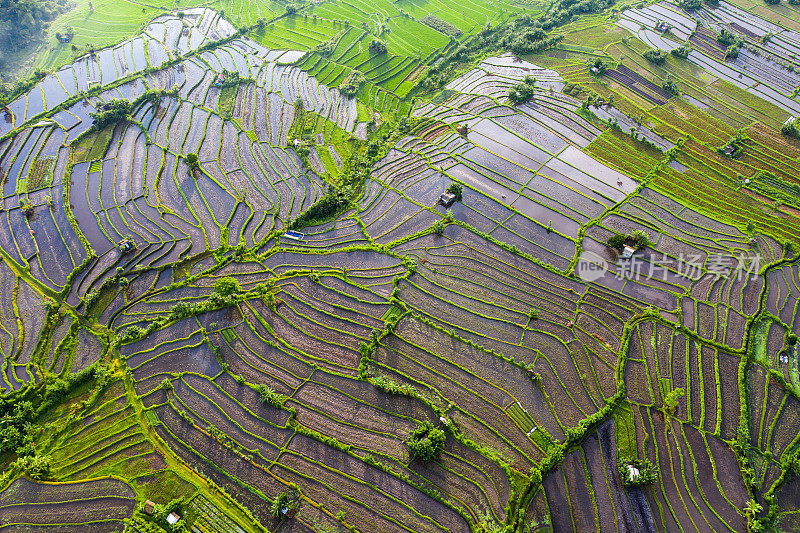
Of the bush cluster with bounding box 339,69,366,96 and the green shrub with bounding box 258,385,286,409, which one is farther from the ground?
the bush cluster with bounding box 339,69,366,96

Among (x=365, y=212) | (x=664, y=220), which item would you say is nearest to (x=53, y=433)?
(x=365, y=212)

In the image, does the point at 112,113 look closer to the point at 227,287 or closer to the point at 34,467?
the point at 227,287

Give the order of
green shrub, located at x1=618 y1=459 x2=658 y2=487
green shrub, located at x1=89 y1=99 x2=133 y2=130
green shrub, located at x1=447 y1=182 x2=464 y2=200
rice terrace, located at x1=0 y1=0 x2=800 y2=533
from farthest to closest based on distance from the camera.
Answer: green shrub, located at x1=89 y1=99 x2=133 y2=130
green shrub, located at x1=447 y1=182 x2=464 y2=200
rice terrace, located at x1=0 y1=0 x2=800 y2=533
green shrub, located at x1=618 y1=459 x2=658 y2=487

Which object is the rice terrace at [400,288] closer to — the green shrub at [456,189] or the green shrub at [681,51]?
the green shrub at [681,51]

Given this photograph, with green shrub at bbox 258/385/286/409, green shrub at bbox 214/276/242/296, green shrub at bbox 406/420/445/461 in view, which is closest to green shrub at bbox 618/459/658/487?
green shrub at bbox 406/420/445/461

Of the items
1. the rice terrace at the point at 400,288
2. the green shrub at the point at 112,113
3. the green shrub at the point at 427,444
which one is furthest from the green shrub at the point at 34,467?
the green shrub at the point at 112,113

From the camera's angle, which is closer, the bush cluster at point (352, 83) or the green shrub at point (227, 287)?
the green shrub at point (227, 287)

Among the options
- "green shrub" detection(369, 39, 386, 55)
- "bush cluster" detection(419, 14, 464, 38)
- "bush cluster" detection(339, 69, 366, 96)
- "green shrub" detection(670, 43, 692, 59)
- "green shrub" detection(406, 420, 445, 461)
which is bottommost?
"green shrub" detection(406, 420, 445, 461)

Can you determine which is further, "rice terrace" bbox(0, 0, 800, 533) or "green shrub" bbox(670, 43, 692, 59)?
"green shrub" bbox(670, 43, 692, 59)

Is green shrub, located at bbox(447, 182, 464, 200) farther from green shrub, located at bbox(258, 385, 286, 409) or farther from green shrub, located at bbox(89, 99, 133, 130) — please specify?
green shrub, located at bbox(89, 99, 133, 130)

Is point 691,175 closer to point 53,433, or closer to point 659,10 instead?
point 659,10
